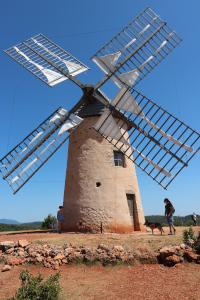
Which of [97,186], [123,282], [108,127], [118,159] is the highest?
[108,127]

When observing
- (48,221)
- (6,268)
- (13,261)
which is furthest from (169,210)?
(48,221)

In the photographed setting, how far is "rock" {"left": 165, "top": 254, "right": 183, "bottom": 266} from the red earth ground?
125 mm

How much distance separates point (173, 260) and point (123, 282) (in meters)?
1.56

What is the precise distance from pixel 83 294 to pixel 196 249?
358cm

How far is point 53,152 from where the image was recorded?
11.2 m

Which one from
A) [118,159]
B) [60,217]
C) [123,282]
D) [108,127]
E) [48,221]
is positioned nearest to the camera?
[123,282]

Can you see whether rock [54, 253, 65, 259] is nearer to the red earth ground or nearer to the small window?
the red earth ground

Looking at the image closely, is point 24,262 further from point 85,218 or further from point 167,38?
point 167,38

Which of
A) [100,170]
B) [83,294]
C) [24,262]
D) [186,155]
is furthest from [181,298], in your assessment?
[100,170]

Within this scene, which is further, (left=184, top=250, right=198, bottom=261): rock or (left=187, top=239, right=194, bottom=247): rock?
(left=187, top=239, right=194, bottom=247): rock

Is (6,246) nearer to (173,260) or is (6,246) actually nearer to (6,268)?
(6,268)

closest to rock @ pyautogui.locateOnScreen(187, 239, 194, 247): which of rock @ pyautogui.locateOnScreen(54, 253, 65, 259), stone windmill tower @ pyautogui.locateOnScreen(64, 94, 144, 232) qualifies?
rock @ pyautogui.locateOnScreen(54, 253, 65, 259)

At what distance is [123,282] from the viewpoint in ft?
16.8

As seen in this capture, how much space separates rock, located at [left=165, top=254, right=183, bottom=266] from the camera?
5.81 meters
